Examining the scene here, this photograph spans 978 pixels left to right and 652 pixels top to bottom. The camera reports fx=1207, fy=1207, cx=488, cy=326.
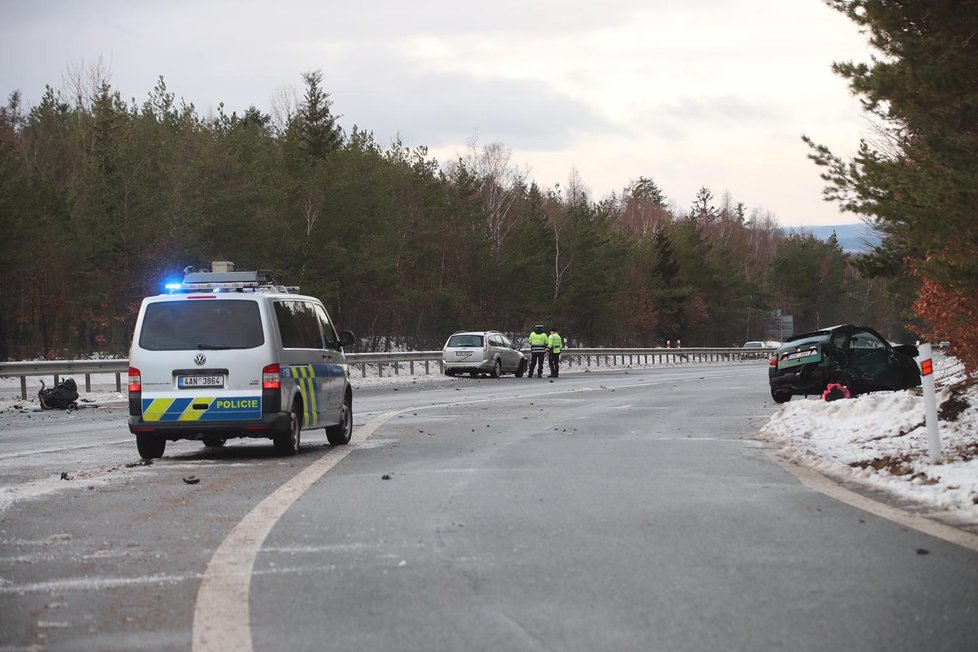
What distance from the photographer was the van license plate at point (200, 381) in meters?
13.1

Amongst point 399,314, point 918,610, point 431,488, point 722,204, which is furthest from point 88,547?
point 722,204

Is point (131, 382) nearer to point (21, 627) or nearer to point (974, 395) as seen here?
point (21, 627)

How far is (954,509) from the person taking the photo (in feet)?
28.1

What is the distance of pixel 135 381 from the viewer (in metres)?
13.2

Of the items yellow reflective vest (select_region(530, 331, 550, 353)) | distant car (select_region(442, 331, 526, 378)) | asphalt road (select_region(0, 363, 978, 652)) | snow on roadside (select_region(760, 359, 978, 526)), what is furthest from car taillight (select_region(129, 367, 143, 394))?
yellow reflective vest (select_region(530, 331, 550, 353))

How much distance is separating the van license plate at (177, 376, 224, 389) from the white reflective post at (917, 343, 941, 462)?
7.21m

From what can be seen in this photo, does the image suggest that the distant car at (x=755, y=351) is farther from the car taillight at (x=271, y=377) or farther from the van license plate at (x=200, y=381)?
the van license plate at (x=200, y=381)

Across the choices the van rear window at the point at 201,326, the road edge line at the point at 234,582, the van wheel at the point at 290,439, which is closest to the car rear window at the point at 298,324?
the van rear window at the point at 201,326

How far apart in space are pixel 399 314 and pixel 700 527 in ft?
187

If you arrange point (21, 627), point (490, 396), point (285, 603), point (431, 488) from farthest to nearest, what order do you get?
point (490, 396) → point (431, 488) → point (285, 603) → point (21, 627)

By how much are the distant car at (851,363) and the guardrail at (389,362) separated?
48.1 ft

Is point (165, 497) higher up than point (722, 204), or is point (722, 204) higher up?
point (722, 204)

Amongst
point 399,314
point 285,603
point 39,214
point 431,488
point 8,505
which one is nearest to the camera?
point 285,603

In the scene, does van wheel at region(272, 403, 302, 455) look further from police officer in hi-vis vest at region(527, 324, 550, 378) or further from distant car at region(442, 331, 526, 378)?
police officer in hi-vis vest at region(527, 324, 550, 378)
